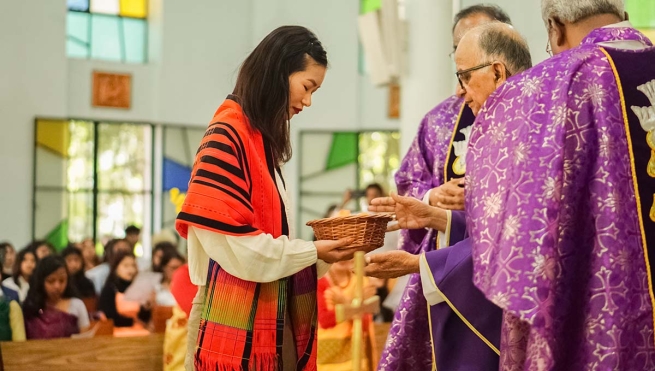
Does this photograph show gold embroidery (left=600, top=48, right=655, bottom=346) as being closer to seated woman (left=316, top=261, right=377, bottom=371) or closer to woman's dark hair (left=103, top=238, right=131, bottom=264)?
seated woman (left=316, top=261, right=377, bottom=371)

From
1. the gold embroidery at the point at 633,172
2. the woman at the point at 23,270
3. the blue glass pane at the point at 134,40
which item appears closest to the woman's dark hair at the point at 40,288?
the woman at the point at 23,270

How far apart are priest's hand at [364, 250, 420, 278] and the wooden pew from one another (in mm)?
2969

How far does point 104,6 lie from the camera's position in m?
15.4

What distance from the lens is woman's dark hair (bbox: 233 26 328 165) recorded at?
3.22 m

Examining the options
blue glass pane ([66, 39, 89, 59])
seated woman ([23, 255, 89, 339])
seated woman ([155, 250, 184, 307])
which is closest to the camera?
seated woman ([23, 255, 89, 339])

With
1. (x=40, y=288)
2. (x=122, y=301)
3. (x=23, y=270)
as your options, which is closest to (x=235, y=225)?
(x=40, y=288)

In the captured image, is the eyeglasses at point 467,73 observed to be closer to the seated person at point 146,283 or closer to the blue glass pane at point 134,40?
the seated person at point 146,283

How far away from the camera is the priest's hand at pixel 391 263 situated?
3.18m

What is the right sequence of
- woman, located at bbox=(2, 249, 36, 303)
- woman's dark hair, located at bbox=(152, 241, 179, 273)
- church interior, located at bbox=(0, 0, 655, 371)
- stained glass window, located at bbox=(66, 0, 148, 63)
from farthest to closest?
stained glass window, located at bbox=(66, 0, 148, 63) < church interior, located at bbox=(0, 0, 655, 371) < woman's dark hair, located at bbox=(152, 241, 179, 273) < woman, located at bbox=(2, 249, 36, 303)

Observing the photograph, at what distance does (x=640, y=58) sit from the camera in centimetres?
286

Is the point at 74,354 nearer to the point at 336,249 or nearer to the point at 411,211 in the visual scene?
the point at 411,211

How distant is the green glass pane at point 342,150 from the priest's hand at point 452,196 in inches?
479

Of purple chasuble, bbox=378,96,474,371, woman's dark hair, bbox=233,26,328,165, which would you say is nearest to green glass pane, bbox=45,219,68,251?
purple chasuble, bbox=378,96,474,371

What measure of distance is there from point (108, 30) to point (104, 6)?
1.32ft
